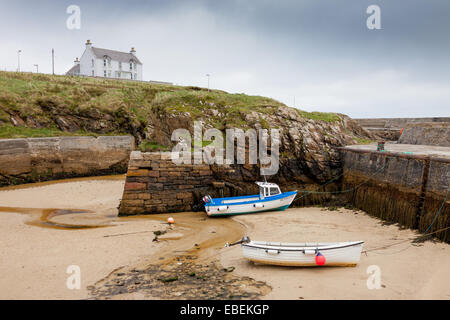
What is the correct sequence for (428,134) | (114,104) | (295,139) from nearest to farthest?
(295,139) < (428,134) < (114,104)

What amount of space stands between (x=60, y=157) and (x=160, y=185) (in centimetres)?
1040

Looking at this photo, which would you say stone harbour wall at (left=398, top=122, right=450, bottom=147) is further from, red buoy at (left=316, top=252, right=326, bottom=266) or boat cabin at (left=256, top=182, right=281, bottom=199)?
red buoy at (left=316, top=252, right=326, bottom=266)

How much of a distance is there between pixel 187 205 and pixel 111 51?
129ft

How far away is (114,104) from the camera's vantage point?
2456 cm

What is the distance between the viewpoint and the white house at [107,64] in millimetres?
41250

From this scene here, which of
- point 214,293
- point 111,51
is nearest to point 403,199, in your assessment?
point 214,293

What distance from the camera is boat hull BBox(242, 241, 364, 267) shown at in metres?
6.57

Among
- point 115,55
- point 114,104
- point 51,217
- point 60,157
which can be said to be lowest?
point 51,217

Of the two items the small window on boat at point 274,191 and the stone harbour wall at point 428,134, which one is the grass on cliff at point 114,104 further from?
the stone harbour wall at point 428,134

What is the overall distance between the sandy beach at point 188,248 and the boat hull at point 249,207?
30cm

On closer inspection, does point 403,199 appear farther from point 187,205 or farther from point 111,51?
point 111,51

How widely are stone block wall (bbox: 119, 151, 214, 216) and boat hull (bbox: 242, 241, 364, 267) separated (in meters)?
6.58

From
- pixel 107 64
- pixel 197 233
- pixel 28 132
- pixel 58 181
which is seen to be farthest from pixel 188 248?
pixel 107 64

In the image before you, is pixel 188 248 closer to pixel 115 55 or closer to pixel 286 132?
pixel 286 132
